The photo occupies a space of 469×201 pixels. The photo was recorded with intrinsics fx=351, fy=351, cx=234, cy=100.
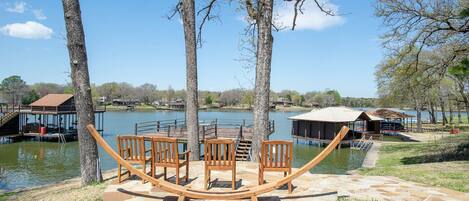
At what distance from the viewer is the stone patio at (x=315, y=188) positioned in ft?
17.0

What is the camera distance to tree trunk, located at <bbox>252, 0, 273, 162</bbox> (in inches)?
334

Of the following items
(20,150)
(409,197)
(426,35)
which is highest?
(426,35)

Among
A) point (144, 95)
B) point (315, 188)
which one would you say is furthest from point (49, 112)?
point (144, 95)

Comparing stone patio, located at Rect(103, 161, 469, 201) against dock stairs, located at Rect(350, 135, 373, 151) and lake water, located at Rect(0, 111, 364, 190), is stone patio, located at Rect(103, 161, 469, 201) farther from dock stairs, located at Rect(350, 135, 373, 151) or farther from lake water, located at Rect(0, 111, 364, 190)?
dock stairs, located at Rect(350, 135, 373, 151)

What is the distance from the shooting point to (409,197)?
535cm

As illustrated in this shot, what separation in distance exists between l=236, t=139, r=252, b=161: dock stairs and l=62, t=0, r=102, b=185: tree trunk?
28.6ft

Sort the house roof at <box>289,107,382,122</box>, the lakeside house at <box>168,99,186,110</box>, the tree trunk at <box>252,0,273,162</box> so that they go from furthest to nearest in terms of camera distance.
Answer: the lakeside house at <box>168,99,186,110</box> → the house roof at <box>289,107,382,122</box> → the tree trunk at <box>252,0,273,162</box>

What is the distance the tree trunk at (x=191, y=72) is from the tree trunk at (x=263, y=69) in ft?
6.64

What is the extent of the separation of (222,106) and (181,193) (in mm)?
127514

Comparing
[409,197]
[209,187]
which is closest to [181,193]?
[209,187]

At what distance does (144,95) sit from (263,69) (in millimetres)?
116707

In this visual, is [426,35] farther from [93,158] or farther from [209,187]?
[93,158]

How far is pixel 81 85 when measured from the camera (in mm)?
7008

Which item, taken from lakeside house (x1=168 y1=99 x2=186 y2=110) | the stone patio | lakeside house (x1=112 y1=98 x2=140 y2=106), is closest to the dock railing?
the stone patio
